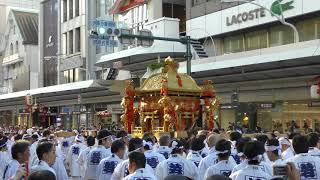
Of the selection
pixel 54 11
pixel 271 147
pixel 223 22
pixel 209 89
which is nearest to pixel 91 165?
pixel 271 147

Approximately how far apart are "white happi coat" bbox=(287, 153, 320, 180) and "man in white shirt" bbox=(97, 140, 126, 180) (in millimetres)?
2706

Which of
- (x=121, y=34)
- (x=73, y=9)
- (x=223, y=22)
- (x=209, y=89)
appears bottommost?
(x=209, y=89)

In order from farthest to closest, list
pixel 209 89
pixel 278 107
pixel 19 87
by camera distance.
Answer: pixel 19 87 → pixel 278 107 → pixel 209 89

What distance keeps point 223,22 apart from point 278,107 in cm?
735

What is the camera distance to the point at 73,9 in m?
53.2

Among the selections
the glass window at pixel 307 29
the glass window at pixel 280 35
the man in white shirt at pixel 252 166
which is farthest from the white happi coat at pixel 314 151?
the glass window at pixel 280 35

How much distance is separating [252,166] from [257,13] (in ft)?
83.2

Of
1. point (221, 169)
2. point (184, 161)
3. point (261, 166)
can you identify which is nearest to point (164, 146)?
point (184, 161)

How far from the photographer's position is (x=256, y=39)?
32.0 metres

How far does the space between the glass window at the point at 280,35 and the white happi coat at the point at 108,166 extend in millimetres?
22880

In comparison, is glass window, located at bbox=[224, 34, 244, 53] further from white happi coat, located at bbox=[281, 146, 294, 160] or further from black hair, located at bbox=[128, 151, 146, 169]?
black hair, located at bbox=[128, 151, 146, 169]

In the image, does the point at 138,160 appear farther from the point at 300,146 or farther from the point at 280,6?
the point at 280,6

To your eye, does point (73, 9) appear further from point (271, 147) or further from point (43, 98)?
point (271, 147)

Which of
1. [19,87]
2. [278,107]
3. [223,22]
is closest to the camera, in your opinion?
[278,107]
